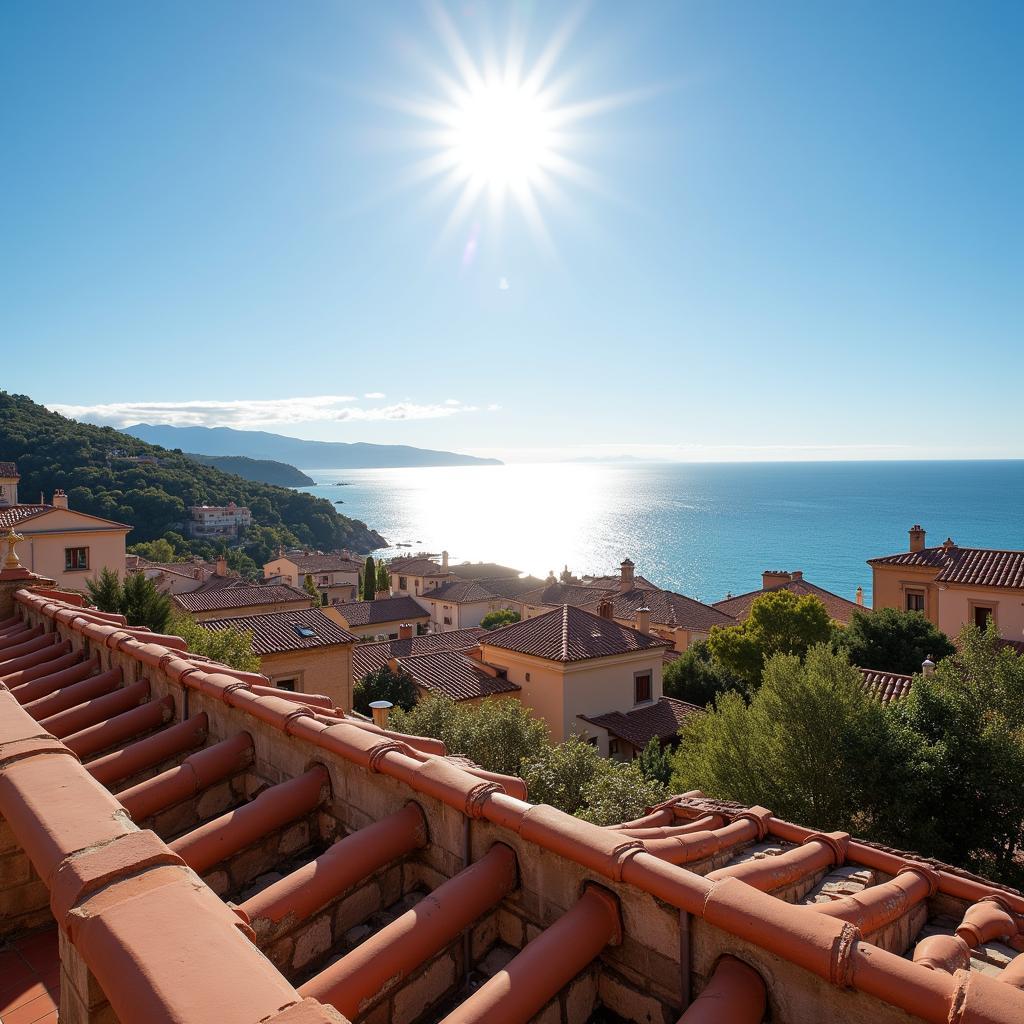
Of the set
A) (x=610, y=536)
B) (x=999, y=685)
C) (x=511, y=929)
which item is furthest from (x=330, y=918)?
(x=610, y=536)

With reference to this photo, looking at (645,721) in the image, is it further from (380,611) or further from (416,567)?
(416,567)

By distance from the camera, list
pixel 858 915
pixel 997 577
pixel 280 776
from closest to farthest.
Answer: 1. pixel 858 915
2. pixel 280 776
3. pixel 997 577

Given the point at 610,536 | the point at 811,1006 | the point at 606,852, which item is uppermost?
the point at 606,852

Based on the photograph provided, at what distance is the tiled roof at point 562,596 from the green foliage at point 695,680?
17381mm

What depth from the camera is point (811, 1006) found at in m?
2.47

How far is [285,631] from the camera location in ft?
78.7

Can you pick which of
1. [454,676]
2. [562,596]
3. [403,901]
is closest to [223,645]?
[454,676]

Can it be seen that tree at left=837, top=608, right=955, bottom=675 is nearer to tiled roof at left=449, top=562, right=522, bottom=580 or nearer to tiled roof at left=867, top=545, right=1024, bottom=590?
tiled roof at left=867, top=545, right=1024, bottom=590

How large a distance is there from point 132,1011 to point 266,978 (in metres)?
0.35

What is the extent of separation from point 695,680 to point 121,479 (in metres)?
84.0

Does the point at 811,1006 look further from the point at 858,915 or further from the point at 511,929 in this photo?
the point at 858,915

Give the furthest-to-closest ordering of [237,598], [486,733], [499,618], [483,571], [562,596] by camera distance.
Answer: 1. [483,571]
2. [562,596]
3. [499,618]
4. [237,598]
5. [486,733]

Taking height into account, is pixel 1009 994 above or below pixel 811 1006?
above

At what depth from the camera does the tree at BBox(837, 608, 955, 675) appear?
Answer: 87.0 feet
